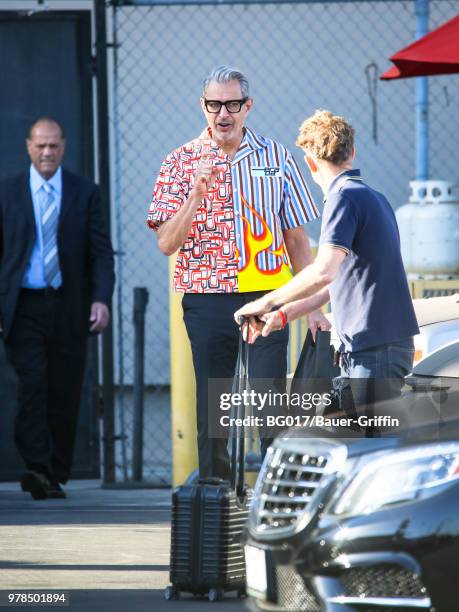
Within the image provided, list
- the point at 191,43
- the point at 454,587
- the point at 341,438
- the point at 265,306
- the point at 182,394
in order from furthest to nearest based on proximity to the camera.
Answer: the point at 191,43
the point at 182,394
the point at 265,306
the point at 341,438
the point at 454,587

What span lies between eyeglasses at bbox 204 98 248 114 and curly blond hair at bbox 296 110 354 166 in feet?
2.44

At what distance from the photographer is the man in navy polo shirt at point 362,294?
5.42m

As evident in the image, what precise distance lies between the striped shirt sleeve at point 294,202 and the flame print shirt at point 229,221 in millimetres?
40

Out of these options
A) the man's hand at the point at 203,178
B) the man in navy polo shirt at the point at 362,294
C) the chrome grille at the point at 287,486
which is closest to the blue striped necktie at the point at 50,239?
the man's hand at the point at 203,178

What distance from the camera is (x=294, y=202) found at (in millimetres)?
6488

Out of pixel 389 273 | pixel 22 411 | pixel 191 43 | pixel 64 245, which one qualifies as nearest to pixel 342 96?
pixel 191 43

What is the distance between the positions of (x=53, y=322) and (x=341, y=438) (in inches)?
175

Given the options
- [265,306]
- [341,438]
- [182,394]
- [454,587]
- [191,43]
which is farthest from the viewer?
[191,43]

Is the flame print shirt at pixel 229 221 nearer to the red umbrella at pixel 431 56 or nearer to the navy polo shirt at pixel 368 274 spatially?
the navy polo shirt at pixel 368 274

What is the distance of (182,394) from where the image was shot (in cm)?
842

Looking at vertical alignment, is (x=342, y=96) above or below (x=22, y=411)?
above

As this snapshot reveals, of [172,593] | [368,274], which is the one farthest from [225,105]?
[172,593]

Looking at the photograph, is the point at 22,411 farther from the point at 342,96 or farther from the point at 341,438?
the point at 341,438

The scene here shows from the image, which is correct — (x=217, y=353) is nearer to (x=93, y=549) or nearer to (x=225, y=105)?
(x=225, y=105)
